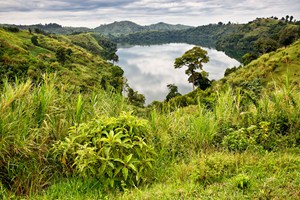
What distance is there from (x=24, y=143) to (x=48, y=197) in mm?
1040

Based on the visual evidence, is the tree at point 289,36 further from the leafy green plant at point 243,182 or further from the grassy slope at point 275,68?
the leafy green plant at point 243,182

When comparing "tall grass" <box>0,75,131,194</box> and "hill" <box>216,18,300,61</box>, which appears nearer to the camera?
"tall grass" <box>0,75,131,194</box>

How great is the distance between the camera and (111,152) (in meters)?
3.82

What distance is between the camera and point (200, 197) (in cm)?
341

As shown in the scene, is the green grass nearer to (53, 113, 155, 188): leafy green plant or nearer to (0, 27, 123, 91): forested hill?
(53, 113, 155, 188): leafy green plant

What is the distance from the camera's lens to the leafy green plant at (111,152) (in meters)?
3.73

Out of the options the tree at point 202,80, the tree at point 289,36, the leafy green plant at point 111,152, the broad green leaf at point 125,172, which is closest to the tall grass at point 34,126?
the leafy green plant at point 111,152

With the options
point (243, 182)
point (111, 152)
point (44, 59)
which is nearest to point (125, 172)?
point (111, 152)

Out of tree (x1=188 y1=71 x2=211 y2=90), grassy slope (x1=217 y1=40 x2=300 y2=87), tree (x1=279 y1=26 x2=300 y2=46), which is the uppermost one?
tree (x1=279 y1=26 x2=300 y2=46)

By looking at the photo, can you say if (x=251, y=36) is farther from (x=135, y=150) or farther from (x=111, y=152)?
(x=111, y=152)

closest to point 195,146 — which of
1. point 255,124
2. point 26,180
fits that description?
point 255,124

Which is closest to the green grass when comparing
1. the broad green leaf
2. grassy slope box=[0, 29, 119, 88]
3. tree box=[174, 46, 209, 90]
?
the broad green leaf

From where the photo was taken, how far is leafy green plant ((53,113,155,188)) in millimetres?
3729

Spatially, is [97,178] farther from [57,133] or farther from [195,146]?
[195,146]
